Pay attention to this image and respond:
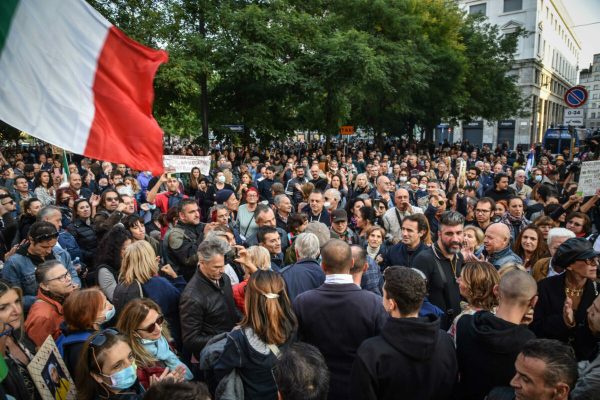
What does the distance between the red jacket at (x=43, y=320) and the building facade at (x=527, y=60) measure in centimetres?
5135

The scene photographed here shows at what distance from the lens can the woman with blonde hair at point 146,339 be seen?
9.78 ft

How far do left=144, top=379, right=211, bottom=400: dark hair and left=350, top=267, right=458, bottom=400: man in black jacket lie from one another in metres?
0.90

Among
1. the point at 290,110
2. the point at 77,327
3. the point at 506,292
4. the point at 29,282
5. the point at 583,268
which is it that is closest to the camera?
the point at 506,292

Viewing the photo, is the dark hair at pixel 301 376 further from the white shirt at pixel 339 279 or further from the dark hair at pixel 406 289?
the white shirt at pixel 339 279

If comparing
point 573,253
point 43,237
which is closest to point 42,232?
point 43,237

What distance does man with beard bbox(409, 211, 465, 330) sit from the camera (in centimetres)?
425

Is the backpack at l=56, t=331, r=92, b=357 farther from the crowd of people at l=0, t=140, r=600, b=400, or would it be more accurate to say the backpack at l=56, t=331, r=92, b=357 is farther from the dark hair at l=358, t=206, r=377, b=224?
the dark hair at l=358, t=206, r=377, b=224

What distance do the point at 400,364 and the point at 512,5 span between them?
63.6 m

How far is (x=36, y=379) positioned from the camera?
250 centimetres

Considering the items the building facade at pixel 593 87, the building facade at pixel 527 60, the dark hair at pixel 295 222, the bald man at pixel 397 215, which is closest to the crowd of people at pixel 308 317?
the dark hair at pixel 295 222

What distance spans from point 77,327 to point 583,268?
3.77 metres

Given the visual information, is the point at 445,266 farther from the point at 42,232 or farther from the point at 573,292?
the point at 42,232

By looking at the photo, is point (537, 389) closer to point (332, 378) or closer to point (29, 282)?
point (332, 378)

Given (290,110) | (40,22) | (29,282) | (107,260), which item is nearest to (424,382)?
(40,22)
